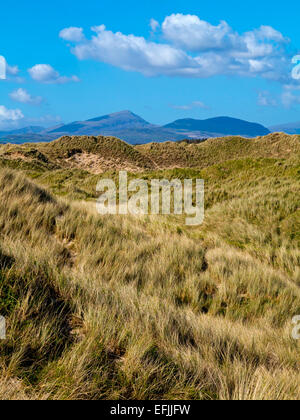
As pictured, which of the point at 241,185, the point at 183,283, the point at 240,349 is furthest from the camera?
the point at 241,185

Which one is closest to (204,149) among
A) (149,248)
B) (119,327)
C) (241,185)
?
(241,185)

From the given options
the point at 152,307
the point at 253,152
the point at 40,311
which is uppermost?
the point at 253,152

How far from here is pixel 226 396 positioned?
2.28 m

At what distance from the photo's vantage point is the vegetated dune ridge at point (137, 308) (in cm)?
224

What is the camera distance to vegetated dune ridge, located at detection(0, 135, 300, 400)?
2.24 metres

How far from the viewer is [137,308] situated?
3328mm

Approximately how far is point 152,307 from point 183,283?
6.12ft

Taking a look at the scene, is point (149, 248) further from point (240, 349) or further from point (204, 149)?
point (204, 149)

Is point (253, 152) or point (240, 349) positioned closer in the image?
point (240, 349)
